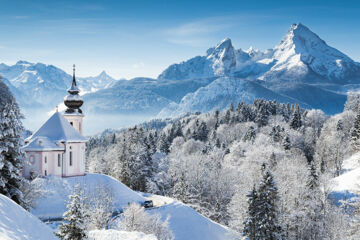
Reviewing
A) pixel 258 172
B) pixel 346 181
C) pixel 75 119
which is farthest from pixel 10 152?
pixel 346 181

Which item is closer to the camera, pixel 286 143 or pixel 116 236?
pixel 116 236

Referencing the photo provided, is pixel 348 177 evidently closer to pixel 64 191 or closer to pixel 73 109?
pixel 73 109

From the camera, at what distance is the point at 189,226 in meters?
36.8

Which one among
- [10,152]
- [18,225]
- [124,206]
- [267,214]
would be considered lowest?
[124,206]

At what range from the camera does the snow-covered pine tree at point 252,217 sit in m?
30.8

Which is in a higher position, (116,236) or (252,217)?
(116,236)

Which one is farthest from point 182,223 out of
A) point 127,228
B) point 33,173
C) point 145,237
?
point 33,173

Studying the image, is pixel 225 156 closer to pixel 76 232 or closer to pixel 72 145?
pixel 72 145

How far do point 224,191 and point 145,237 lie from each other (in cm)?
3370

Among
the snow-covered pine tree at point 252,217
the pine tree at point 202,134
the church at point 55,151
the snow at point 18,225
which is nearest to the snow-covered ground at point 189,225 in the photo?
the snow-covered pine tree at point 252,217

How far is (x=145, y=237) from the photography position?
23.4m

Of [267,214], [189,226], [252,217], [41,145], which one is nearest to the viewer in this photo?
[267,214]

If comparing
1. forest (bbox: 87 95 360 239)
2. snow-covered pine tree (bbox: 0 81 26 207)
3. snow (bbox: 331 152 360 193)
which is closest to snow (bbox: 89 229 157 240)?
snow-covered pine tree (bbox: 0 81 26 207)

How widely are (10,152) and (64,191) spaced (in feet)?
43.0
